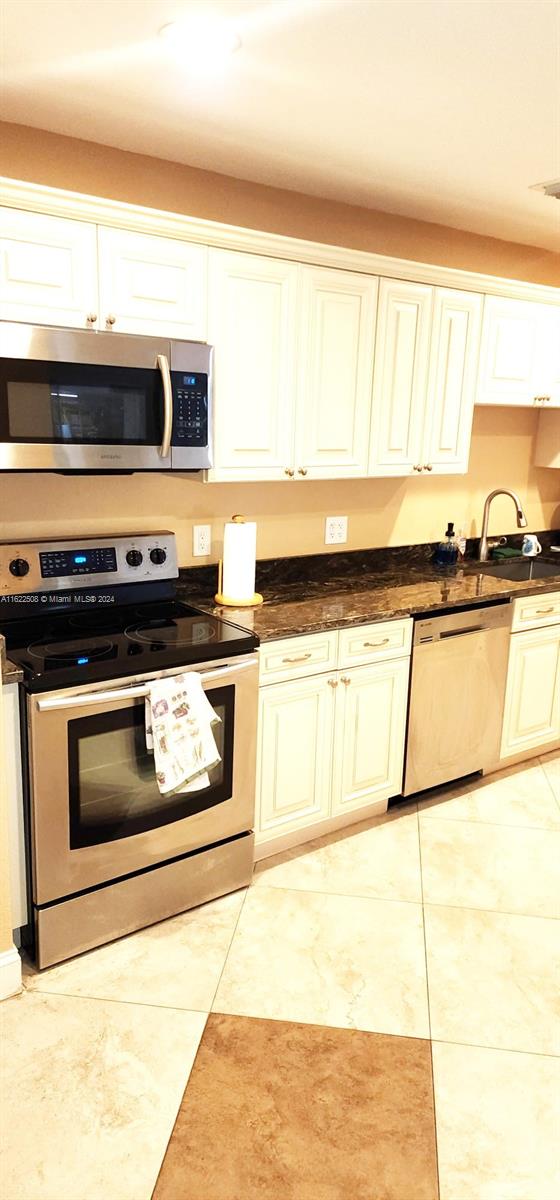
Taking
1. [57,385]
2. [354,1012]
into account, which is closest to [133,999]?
[354,1012]

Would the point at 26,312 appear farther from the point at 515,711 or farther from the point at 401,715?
the point at 515,711

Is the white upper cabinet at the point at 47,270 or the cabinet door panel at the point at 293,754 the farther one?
the cabinet door panel at the point at 293,754

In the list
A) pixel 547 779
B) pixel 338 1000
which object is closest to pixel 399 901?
pixel 338 1000


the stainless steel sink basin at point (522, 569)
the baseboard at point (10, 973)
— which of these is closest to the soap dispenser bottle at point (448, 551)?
the stainless steel sink basin at point (522, 569)

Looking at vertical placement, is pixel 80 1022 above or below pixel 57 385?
below

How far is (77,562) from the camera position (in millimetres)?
2672

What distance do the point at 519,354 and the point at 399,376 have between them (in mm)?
747

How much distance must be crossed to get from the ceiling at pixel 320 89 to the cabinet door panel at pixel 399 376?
410mm

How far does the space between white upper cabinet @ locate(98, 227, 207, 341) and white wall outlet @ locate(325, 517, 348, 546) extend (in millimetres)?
1132

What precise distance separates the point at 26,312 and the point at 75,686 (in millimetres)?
1062

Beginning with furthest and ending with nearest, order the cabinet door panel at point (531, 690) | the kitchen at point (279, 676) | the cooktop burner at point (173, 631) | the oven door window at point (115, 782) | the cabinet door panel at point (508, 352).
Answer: the cabinet door panel at point (531, 690), the cabinet door panel at point (508, 352), the cooktop burner at point (173, 631), the oven door window at point (115, 782), the kitchen at point (279, 676)

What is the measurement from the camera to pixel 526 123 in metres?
2.35

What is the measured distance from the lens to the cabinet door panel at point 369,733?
9.68 feet

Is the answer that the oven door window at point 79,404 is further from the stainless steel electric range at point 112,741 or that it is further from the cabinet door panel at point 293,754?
the cabinet door panel at point 293,754
